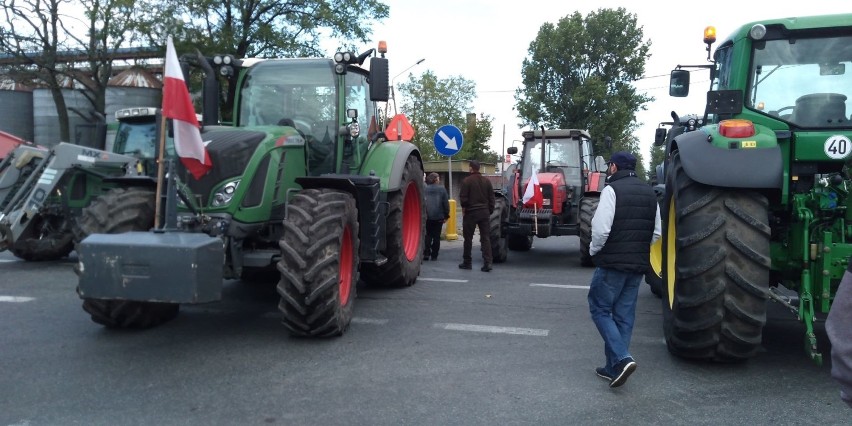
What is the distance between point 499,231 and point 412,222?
259cm

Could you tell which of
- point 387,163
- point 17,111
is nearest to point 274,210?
point 387,163

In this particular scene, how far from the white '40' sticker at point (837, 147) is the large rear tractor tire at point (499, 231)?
645 cm

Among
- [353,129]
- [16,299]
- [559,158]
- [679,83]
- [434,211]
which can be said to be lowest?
[16,299]

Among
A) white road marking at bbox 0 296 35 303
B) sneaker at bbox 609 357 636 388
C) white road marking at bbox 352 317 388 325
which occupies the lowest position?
white road marking at bbox 0 296 35 303

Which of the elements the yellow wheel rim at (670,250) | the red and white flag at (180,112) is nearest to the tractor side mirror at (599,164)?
the yellow wheel rim at (670,250)

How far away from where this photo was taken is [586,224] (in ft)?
35.1

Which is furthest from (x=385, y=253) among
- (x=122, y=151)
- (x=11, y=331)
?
(x=122, y=151)

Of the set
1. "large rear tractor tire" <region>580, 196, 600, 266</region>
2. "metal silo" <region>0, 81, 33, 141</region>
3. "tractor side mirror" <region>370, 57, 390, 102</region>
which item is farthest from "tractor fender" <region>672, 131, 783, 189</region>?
"metal silo" <region>0, 81, 33, 141</region>

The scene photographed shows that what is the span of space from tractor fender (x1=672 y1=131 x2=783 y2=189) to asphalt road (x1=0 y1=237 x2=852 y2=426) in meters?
1.40

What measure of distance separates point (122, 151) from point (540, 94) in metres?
31.7

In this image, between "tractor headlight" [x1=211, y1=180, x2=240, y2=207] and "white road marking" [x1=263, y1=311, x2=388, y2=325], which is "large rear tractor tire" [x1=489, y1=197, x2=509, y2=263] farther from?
"tractor headlight" [x1=211, y1=180, x2=240, y2=207]

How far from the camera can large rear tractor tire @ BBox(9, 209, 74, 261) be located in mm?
10312

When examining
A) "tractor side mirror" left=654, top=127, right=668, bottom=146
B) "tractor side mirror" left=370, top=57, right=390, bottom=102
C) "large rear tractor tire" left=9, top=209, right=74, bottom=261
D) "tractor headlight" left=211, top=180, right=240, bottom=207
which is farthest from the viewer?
"large rear tractor tire" left=9, top=209, right=74, bottom=261

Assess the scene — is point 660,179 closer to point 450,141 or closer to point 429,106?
point 450,141
